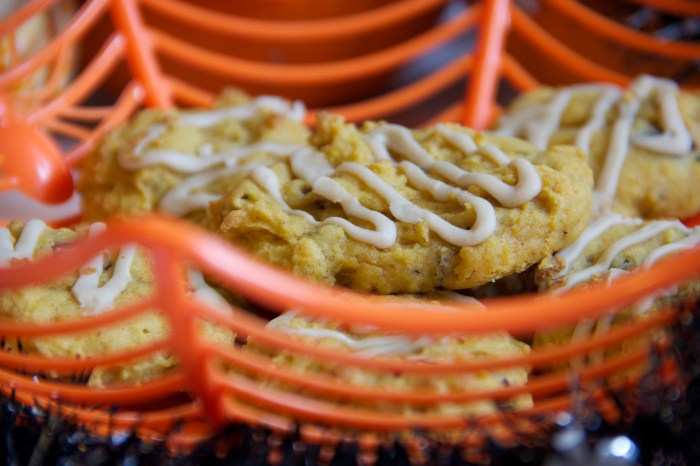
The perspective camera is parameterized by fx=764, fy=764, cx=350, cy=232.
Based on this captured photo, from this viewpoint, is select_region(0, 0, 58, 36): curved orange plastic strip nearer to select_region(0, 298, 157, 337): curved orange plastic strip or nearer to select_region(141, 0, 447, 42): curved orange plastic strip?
select_region(141, 0, 447, 42): curved orange plastic strip

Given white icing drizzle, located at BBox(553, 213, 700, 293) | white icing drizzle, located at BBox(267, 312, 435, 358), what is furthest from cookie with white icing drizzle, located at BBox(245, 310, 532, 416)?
white icing drizzle, located at BBox(553, 213, 700, 293)

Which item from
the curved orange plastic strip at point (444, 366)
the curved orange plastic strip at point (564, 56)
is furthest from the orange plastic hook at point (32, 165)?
the curved orange plastic strip at point (564, 56)

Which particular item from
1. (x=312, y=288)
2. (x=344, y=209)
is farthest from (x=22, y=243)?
(x=312, y=288)

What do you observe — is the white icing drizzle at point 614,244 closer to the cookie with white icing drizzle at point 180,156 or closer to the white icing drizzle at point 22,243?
the cookie with white icing drizzle at point 180,156

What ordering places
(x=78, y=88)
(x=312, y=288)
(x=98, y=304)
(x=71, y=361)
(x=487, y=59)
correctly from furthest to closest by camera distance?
(x=487, y=59), (x=78, y=88), (x=98, y=304), (x=71, y=361), (x=312, y=288)

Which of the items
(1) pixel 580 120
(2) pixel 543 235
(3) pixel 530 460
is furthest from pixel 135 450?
(1) pixel 580 120

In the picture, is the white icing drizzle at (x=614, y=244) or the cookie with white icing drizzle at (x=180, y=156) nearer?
the white icing drizzle at (x=614, y=244)

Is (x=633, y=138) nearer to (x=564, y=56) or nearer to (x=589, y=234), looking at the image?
(x=589, y=234)
